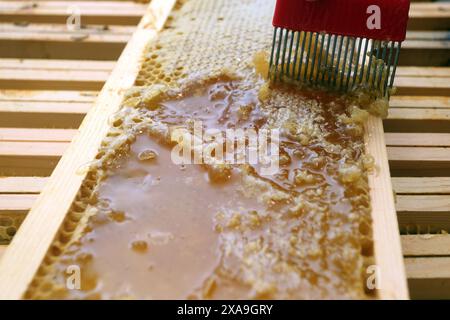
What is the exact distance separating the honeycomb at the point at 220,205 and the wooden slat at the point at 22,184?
29cm

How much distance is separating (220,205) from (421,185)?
2.60ft

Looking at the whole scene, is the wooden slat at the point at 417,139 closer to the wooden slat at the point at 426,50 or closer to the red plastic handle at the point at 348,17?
the red plastic handle at the point at 348,17

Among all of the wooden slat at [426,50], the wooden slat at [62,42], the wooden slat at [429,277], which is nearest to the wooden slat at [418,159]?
the wooden slat at [429,277]

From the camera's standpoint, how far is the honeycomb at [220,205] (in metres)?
1.25

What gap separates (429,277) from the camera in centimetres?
148

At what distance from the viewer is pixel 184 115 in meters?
1.76

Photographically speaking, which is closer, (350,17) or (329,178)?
(329,178)

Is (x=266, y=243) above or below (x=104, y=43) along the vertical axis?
below

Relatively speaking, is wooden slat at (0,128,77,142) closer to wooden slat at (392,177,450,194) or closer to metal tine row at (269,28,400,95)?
metal tine row at (269,28,400,95)

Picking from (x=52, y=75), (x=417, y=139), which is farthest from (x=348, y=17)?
(x=52, y=75)

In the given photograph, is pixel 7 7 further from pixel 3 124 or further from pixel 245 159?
pixel 245 159
